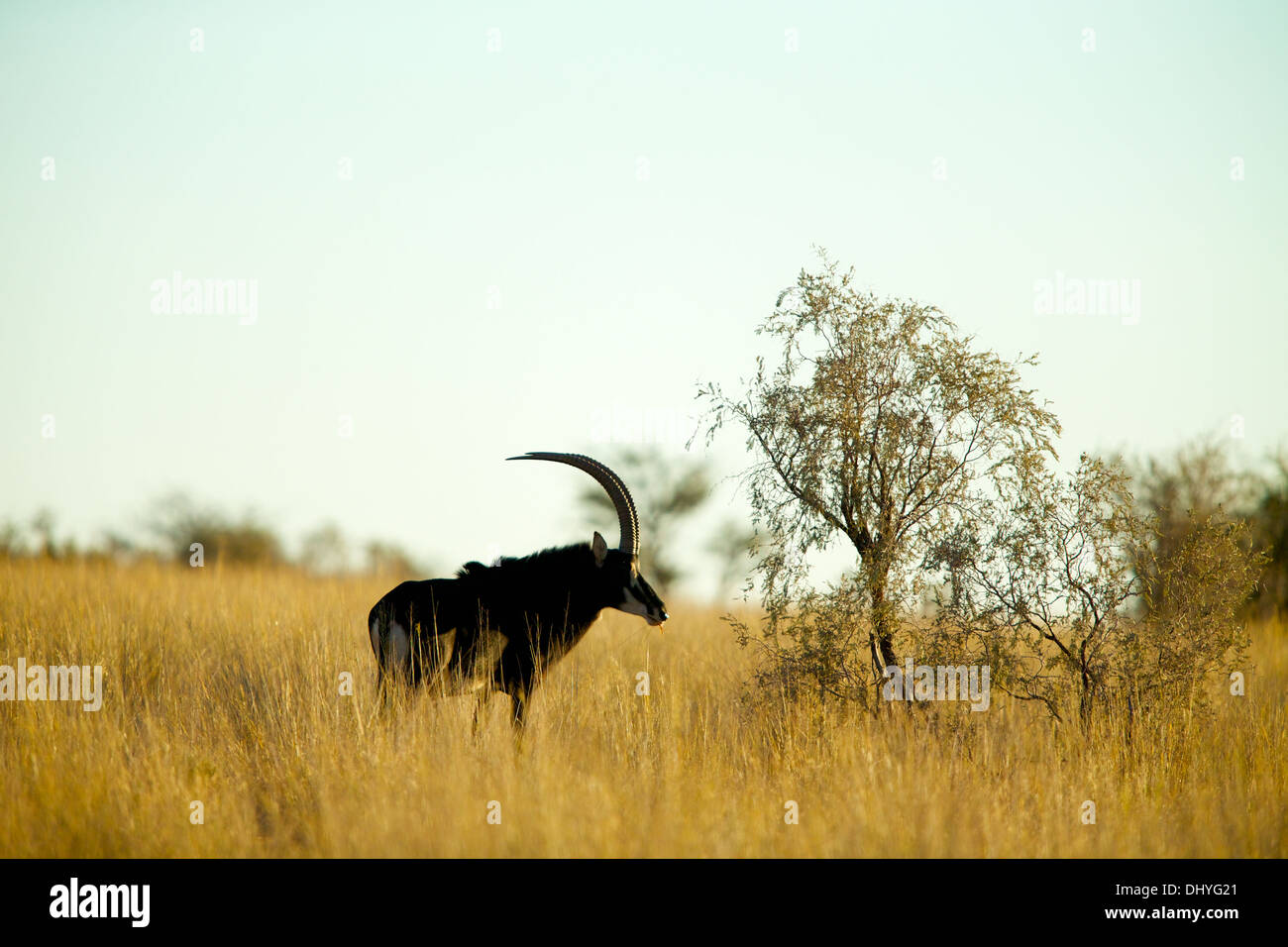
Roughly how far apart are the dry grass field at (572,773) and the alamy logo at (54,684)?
8.3 inches

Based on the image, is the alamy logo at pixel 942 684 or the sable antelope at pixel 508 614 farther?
the alamy logo at pixel 942 684

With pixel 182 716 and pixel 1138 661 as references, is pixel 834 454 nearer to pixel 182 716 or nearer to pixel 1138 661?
pixel 1138 661

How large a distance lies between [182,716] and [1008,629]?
707cm

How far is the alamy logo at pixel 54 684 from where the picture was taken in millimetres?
8305

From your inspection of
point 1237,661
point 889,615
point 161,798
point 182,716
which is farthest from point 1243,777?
point 182,716

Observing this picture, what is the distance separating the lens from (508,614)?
7957 millimetres

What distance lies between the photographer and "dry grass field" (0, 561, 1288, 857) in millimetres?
5566

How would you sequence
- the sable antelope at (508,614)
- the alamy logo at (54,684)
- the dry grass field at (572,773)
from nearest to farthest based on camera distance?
1. the dry grass field at (572,773)
2. the sable antelope at (508,614)
3. the alamy logo at (54,684)
